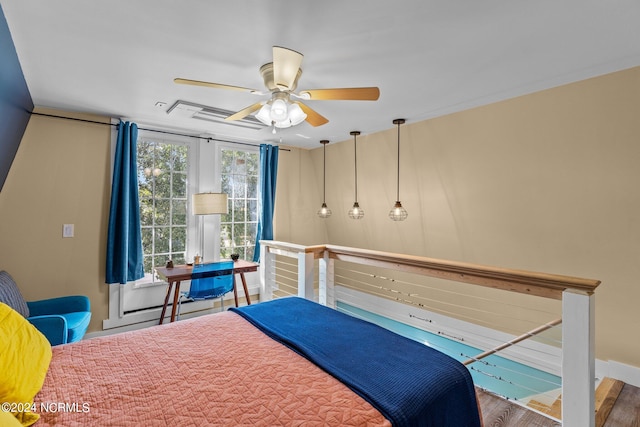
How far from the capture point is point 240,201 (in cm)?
435

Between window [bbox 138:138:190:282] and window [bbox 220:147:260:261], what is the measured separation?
0.49 m

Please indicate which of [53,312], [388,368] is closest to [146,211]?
[53,312]

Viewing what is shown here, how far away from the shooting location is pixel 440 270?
6.93 feet

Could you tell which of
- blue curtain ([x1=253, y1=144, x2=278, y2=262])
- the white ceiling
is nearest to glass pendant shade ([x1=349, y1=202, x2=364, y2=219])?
blue curtain ([x1=253, y1=144, x2=278, y2=262])

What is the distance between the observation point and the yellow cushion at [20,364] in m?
1.05

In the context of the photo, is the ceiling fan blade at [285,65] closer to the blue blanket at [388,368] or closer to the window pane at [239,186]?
the blue blanket at [388,368]

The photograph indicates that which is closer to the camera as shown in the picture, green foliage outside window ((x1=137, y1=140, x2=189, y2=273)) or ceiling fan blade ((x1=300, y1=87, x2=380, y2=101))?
ceiling fan blade ((x1=300, y1=87, x2=380, y2=101))

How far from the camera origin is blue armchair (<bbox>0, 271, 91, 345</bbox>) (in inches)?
89.9

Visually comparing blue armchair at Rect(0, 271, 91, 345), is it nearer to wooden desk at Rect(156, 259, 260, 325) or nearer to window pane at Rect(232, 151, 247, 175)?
wooden desk at Rect(156, 259, 260, 325)

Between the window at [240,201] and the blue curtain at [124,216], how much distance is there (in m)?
1.04

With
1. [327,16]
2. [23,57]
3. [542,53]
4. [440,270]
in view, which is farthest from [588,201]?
[23,57]

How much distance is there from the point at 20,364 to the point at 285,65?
1740mm

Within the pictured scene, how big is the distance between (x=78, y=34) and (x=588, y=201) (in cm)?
383

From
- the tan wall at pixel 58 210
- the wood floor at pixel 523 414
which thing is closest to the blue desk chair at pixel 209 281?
the tan wall at pixel 58 210
